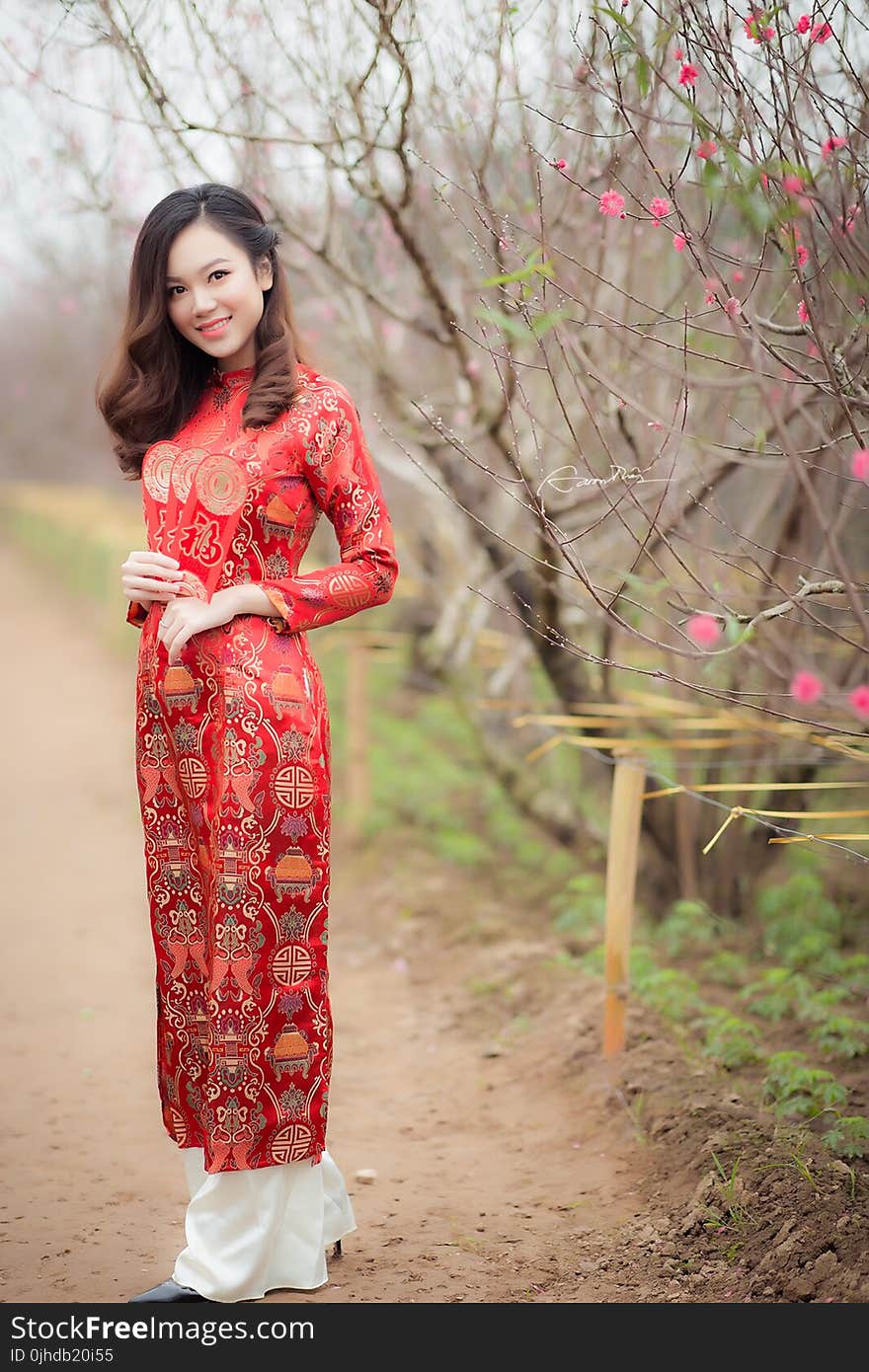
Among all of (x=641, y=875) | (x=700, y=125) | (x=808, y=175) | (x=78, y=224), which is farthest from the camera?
(x=78, y=224)

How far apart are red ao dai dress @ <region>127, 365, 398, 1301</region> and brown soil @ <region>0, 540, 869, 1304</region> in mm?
258

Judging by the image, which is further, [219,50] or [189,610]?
[219,50]

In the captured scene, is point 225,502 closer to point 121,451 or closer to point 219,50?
point 121,451

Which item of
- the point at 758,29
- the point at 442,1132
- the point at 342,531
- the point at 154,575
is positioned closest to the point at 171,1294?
the point at 442,1132

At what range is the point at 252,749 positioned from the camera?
2.45 meters

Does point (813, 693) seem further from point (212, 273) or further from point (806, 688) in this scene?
point (212, 273)

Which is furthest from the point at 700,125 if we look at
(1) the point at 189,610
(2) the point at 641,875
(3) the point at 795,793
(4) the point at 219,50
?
(2) the point at 641,875

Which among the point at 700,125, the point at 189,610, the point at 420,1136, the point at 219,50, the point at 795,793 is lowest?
the point at 420,1136

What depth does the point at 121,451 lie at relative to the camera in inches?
105

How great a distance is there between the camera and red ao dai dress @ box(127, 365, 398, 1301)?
247 centimetres

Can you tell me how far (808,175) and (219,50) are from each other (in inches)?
87.8

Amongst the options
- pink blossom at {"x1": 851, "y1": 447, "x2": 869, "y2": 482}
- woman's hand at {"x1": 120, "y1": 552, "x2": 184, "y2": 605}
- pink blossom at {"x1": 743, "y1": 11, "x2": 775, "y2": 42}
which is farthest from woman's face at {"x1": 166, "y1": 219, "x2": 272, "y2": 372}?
pink blossom at {"x1": 851, "y1": 447, "x2": 869, "y2": 482}

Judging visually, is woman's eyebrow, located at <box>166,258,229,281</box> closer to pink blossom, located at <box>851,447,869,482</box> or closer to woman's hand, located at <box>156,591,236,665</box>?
woman's hand, located at <box>156,591,236,665</box>

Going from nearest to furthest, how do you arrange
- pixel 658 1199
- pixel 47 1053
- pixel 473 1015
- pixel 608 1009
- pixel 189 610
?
pixel 189 610
pixel 658 1199
pixel 608 1009
pixel 47 1053
pixel 473 1015
